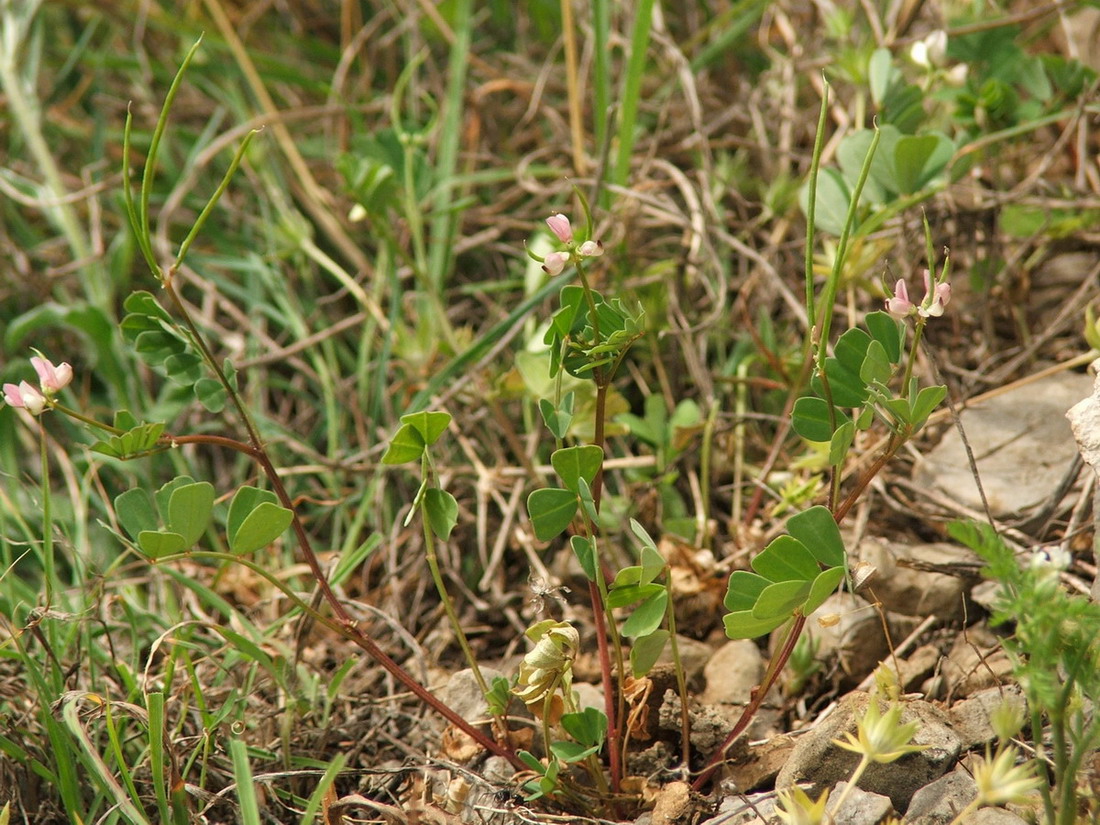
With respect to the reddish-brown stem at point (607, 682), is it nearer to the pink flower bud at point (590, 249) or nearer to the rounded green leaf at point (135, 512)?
the pink flower bud at point (590, 249)

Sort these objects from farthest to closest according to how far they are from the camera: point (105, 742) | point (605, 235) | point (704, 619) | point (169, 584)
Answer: point (605, 235)
point (169, 584)
point (704, 619)
point (105, 742)

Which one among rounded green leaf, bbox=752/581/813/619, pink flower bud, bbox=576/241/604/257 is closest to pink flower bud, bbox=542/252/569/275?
pink flower bud, bbox=576/241/604/257

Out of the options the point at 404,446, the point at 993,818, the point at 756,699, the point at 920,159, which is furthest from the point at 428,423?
the point at 920,159

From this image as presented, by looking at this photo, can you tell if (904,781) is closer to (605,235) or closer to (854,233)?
(854,233)

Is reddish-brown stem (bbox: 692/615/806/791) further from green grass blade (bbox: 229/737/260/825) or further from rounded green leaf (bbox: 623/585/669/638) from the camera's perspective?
green grass blade (bbox: 229/737/260/825)

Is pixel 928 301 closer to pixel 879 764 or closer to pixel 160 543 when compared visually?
pixel 879 764

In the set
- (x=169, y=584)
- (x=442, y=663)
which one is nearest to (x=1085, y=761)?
(x=442, y=663)
